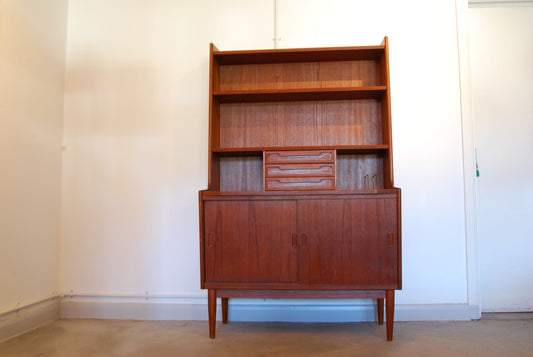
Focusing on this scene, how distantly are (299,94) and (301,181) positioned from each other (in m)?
0.61

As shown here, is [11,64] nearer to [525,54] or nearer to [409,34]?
[409,34]

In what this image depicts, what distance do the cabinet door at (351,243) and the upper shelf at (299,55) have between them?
3.45 feet

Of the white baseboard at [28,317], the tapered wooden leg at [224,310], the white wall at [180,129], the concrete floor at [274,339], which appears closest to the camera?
the concrete floor at [274,339]

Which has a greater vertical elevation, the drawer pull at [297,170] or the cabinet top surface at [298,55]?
the cabinet top surface at [298,55]

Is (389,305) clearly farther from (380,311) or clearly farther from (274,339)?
(274,339)

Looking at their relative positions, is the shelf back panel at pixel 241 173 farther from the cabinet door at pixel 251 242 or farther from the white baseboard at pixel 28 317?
the white baseboard at pixel 28 317

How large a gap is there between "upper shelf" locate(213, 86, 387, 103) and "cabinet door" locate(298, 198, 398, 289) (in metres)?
0.77

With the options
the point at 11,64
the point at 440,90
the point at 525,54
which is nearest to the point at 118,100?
the point at 11,64

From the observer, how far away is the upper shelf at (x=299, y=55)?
212cm

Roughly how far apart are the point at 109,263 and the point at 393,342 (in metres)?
2.06

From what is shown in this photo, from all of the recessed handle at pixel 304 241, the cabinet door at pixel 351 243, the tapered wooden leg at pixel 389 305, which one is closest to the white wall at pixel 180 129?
the tapered wooden leg at pixel 389 305

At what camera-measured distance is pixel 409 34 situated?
2.35 meters

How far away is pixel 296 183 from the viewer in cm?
206

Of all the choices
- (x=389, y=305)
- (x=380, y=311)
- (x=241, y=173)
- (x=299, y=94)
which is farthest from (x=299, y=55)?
(x=380, y=311)
